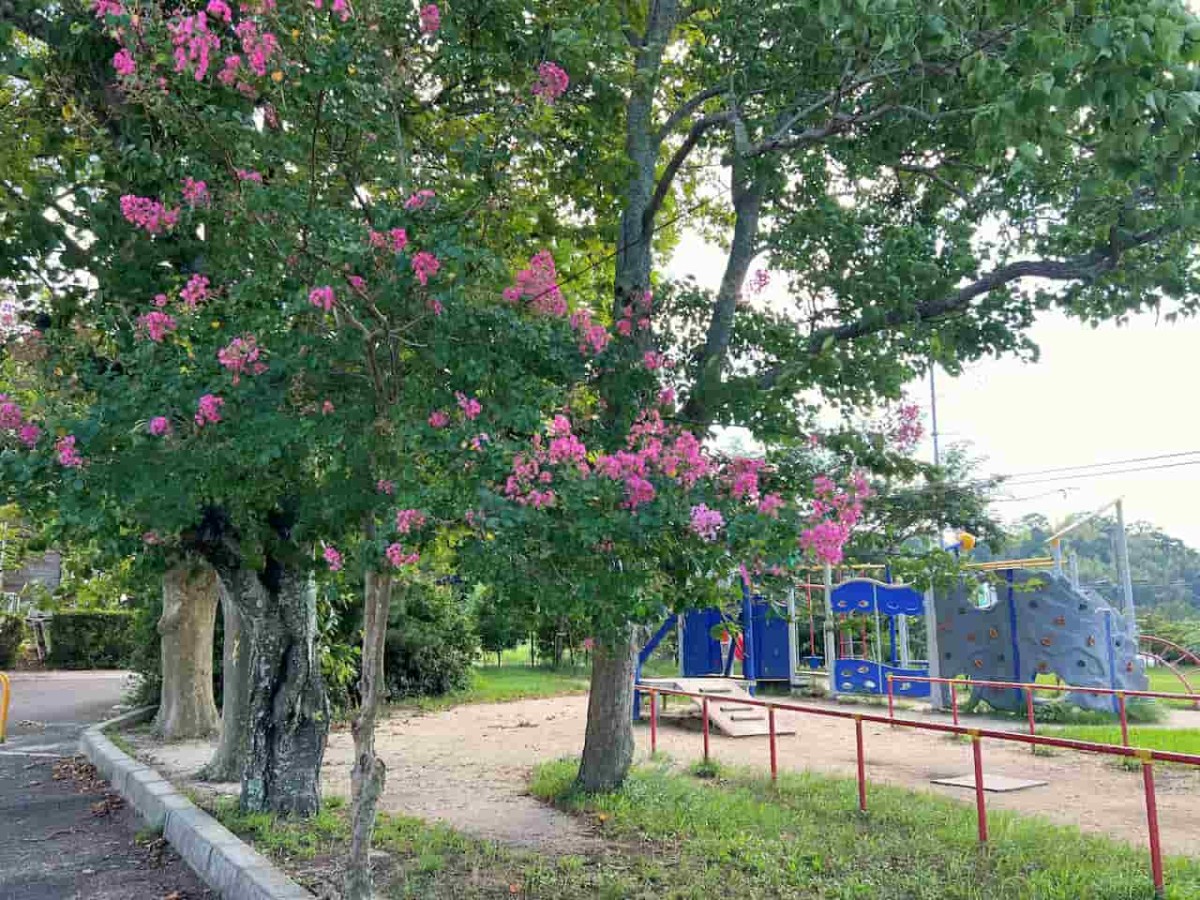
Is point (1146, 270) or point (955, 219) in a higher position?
point (955, 219)

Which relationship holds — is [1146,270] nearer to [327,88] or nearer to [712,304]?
[712,304]

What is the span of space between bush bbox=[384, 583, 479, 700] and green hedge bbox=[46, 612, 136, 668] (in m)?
12.3

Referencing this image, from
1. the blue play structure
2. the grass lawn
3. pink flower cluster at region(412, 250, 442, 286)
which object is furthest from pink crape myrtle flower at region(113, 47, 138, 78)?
the blue play structure

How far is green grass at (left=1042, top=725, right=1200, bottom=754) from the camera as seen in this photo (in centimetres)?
1055

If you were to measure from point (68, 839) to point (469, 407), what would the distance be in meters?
5.32

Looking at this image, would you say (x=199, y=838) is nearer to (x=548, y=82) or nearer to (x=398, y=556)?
(x=398, y=556)

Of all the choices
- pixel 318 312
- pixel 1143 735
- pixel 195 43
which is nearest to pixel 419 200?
pixel 318 312

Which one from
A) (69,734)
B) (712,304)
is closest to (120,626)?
(69,734)

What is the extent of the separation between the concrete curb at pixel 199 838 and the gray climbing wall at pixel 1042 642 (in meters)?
12.1

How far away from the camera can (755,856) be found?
5672 millimetres

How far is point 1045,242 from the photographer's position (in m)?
6.94

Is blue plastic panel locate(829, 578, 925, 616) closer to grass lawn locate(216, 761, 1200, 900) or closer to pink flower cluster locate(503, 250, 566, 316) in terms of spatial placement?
grass lawn locate(216, 761, 1200, 900)

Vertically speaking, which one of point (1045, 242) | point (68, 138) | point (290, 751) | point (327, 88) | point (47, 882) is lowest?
point (47, 882)

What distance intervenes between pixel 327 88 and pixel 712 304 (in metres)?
4.11
